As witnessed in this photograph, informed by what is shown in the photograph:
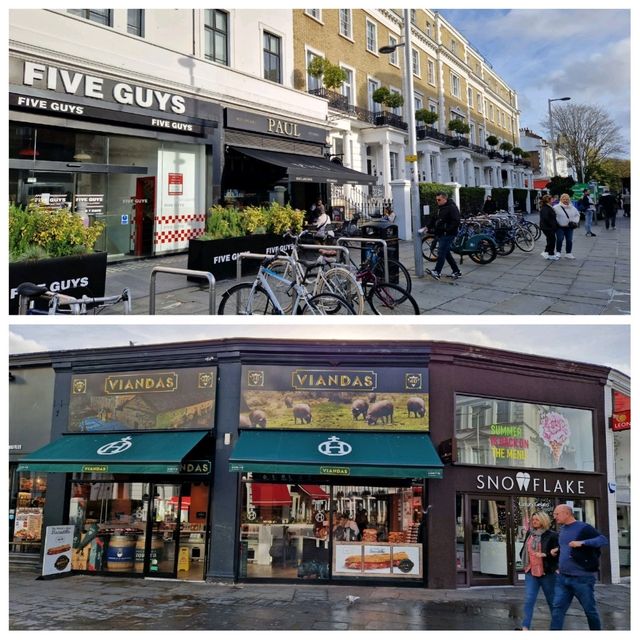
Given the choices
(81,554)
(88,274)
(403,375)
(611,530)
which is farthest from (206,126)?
(611,530)

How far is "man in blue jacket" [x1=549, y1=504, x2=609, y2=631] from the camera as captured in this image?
199 inches

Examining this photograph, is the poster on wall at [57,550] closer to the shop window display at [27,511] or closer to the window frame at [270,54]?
the shop window display at [27,511]

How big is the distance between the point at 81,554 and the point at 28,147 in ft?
26.5

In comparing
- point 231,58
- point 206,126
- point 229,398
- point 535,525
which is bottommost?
point 535,525

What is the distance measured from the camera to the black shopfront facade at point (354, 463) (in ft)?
28.9

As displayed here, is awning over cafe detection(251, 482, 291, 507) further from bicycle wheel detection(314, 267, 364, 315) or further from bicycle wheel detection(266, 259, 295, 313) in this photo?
bicycle wheel detection(314, 267, 364, 315)

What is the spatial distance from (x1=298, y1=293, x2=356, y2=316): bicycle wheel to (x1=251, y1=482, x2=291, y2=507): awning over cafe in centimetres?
334

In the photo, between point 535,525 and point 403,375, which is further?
point 403,375

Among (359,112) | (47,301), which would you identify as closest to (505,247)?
(47,301)

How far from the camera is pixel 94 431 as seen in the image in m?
9.79

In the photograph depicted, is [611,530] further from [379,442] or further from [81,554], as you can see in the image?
[81,554]

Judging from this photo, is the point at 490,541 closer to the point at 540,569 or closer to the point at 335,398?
the point at 335,398

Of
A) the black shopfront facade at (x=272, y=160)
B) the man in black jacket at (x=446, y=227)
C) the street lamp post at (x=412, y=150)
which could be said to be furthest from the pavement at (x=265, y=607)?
the black shopfront facade at (x=272, y=160)

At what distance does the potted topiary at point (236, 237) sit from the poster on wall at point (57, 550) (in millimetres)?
5228
